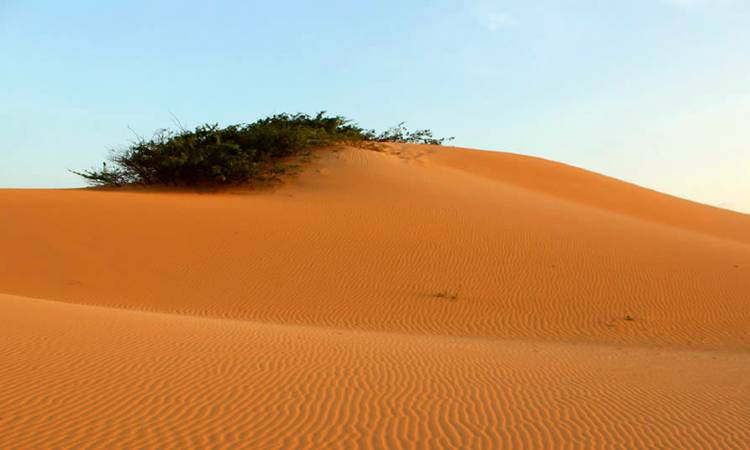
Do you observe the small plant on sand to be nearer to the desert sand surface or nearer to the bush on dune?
the desert sand surface

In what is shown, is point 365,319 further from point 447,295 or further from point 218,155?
point 218,155

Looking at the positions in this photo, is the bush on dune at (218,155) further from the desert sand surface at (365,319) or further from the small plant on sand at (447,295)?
the small plant on sand at (447,295)

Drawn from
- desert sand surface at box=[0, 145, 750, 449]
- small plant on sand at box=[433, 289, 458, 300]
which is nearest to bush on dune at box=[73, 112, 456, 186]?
desert sand surface at box=[0, 145, 750, 449]

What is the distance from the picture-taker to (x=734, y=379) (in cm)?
780

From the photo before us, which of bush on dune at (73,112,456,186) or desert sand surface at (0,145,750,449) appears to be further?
bush on dune at (73,112,456,186)

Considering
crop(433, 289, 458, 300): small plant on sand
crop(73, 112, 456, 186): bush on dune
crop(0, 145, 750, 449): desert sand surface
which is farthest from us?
crop(73, 112, 456, 186): bush on dune

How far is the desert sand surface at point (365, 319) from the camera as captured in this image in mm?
5289

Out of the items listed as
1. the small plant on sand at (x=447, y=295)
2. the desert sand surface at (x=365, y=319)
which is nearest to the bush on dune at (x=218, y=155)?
the desert sand surface at (x=365, y=319)

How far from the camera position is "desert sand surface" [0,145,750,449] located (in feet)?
17.4

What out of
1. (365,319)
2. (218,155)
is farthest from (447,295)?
(218,155)

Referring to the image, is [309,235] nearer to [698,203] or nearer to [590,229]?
[590,229]

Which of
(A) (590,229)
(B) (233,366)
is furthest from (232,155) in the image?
(B) (233,366)

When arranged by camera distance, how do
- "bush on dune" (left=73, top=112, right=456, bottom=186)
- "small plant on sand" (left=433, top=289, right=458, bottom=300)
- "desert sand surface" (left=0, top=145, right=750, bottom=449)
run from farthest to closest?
"bush on dune" (left=73, top=112, right=456, bottom=186) < "small plant on sand" (left=433, top=289, right=458, bottom=300) < "desert sand surface" (left=0, top=145, right=750, bottom=449)

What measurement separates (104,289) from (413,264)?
7214 mm
